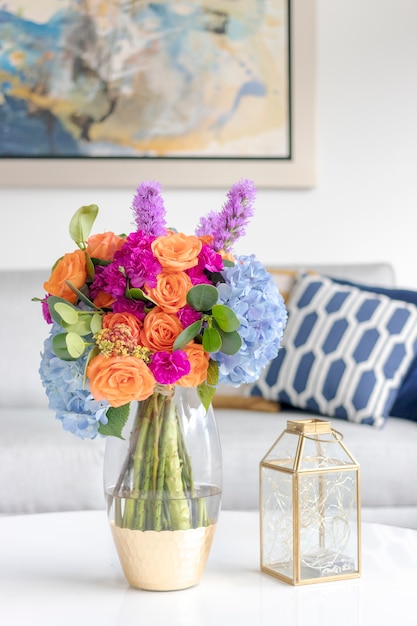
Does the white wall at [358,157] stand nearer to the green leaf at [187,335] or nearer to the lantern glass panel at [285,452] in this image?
the lantern glass panel at [285,452]

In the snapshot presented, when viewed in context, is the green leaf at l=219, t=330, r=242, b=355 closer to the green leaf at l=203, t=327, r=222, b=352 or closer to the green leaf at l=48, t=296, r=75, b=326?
the green leaf at l=203, t=327, r=222, b=352

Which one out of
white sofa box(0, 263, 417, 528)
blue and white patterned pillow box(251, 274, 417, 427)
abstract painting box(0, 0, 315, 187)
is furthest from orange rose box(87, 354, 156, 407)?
abstract painting box(0, 0, 315, 187)

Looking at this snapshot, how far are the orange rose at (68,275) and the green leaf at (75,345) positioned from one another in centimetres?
7

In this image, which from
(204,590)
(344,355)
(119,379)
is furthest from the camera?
(344,355)

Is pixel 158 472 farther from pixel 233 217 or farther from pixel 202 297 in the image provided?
pixel 233 217

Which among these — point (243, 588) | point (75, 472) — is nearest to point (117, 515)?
point (243, 588)

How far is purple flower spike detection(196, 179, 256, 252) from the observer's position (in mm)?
1099

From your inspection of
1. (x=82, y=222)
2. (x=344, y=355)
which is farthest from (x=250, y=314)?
(x=344, y=355)

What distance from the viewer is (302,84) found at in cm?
321

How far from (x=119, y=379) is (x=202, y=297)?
140 millimetres

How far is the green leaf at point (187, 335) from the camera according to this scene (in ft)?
3.43

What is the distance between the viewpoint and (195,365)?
1.06 meters

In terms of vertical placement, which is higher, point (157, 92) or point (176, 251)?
point (157, 92)

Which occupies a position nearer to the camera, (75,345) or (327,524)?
(75,345)
